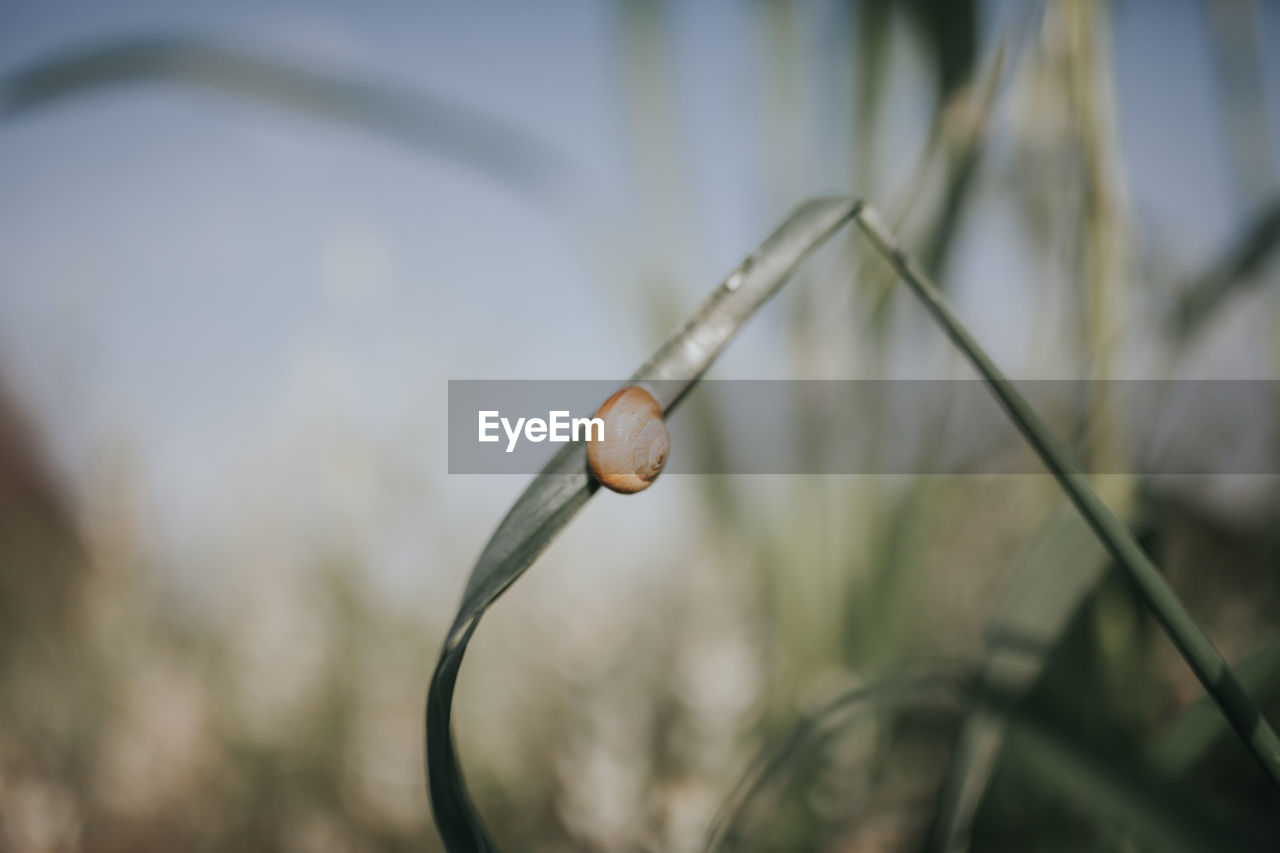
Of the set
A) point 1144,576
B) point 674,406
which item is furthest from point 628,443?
point 1144,576

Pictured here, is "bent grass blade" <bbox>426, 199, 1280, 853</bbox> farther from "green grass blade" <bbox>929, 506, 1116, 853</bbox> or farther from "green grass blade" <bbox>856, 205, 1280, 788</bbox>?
"green grass blade" <bbox>929, 506, 1116, 853</bbox>

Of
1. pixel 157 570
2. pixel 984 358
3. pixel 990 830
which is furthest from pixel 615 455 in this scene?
pixel 157 570

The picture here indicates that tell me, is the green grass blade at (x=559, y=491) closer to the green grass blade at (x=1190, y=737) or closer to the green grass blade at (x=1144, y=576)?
the green grass blade at (x=1144, y=576)

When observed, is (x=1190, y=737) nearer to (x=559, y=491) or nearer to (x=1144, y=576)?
(x=1144, y=576)

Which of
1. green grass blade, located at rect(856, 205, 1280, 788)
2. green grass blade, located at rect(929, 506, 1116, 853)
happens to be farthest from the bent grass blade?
green grass blade, located at rect(929, 506, 1116, 853)

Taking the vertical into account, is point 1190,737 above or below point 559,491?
below
